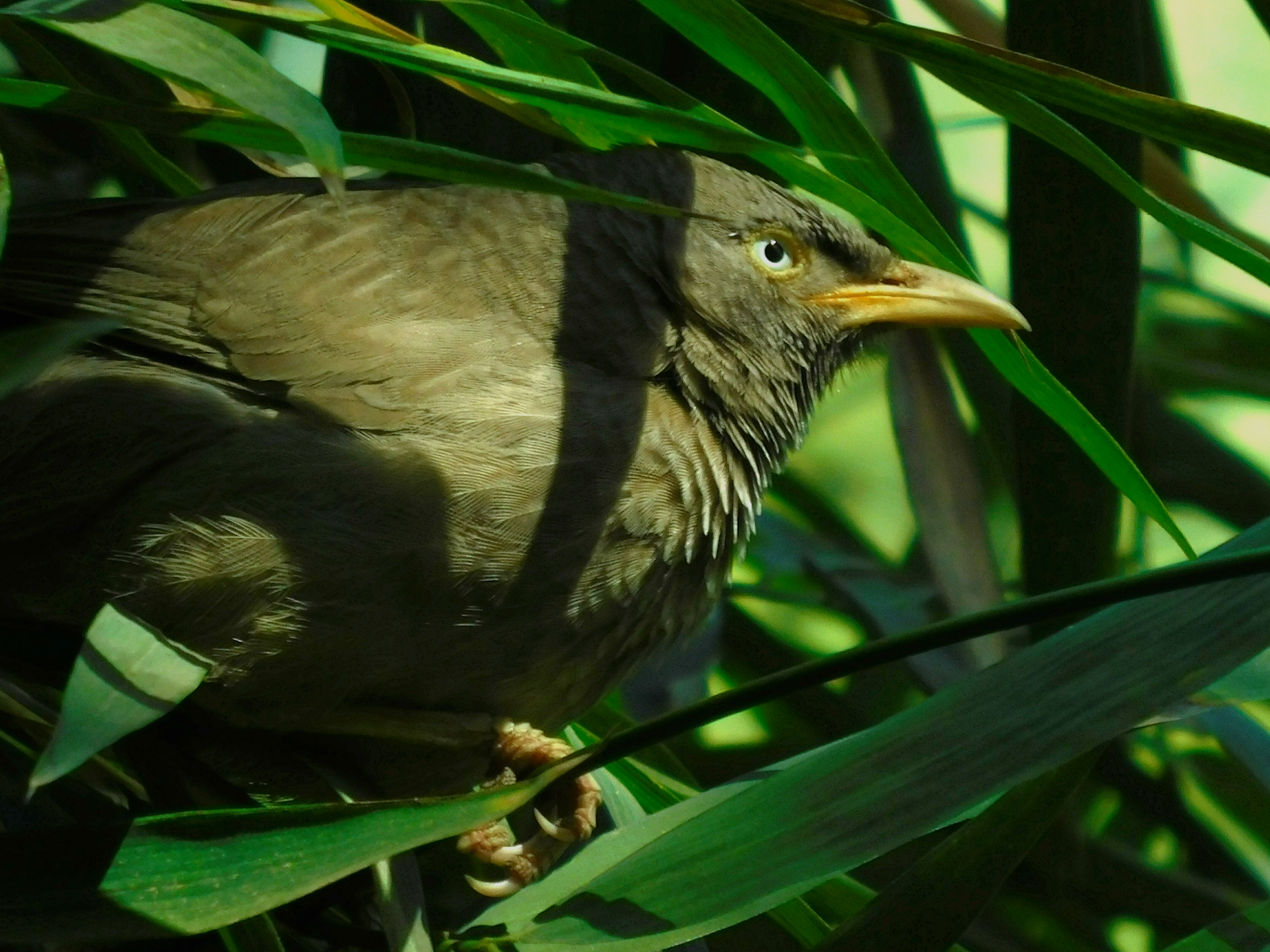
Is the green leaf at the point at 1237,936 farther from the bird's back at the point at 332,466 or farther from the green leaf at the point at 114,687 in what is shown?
→ the green leaf at the point at 114,687

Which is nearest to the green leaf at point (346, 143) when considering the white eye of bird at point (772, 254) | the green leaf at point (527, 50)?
the green leaf at point (527, 50)

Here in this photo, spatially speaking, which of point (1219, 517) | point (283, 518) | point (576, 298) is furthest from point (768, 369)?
point (1219, 517)

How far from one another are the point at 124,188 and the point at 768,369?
131cm

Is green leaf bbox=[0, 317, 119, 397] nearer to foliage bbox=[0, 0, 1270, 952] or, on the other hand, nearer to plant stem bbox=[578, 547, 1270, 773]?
foliage bbox=[0, 0, 1270, 952]

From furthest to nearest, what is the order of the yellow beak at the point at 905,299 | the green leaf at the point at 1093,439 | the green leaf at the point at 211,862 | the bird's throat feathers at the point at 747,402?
the yellow beak at the point at 905,299, the bird's throat feathers at the point at 747,402, the green leaf at the point at 1093,439, the green leaf at the point at 211,862

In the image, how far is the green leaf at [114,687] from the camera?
4.31ft

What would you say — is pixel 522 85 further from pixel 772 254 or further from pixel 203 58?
pixel 772 254

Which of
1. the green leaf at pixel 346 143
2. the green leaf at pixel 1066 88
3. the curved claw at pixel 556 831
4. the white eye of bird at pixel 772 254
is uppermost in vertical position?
the green leaf at pixel 1066 88

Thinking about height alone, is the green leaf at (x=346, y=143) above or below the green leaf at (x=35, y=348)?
above

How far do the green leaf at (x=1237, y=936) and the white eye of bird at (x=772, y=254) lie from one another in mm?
1400

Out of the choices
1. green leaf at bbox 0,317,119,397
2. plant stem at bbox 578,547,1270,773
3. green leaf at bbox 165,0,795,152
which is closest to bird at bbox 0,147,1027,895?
green leaf at bbox 165,0,795,152

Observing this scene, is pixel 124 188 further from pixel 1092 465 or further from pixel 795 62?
pixel 1092 465

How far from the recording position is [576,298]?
7.98 ft

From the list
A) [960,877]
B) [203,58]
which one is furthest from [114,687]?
[960,877]
